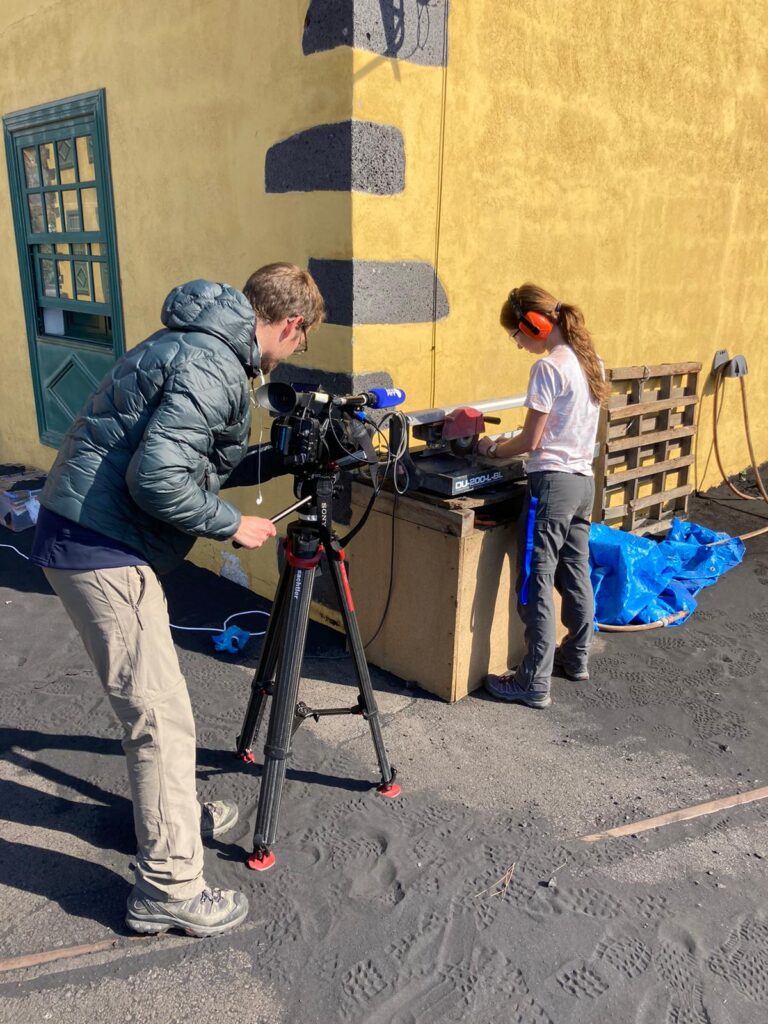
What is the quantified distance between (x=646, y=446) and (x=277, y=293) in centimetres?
399

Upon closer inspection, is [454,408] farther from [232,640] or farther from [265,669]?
[232,640]

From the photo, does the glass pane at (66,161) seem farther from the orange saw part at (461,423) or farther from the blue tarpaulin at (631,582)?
the blue tarpaulin at (631,582)

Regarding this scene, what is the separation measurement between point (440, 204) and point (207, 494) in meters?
2.50

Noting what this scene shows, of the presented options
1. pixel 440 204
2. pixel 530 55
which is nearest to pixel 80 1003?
pixel 440 204

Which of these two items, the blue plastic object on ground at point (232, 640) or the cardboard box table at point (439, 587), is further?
the blue plastic object on ground at point (232, 640)

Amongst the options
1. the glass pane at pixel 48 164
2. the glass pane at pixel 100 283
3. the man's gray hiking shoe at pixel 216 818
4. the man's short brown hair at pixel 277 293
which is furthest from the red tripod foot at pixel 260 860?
the glass pane at pixel 48 164

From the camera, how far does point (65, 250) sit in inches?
246

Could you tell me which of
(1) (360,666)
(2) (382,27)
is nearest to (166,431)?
(1) (360,666)

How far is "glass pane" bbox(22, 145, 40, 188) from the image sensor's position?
622cm

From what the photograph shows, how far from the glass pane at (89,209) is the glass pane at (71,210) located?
0.30ft

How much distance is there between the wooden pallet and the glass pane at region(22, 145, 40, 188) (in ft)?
15.3

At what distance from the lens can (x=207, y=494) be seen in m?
2.30

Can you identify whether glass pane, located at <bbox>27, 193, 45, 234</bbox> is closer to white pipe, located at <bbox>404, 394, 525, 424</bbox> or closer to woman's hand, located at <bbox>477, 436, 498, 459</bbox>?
white pipe, located at <bbox>404, 394, 525, 424</bbox>

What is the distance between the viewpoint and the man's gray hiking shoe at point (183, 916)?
93.7 inches
